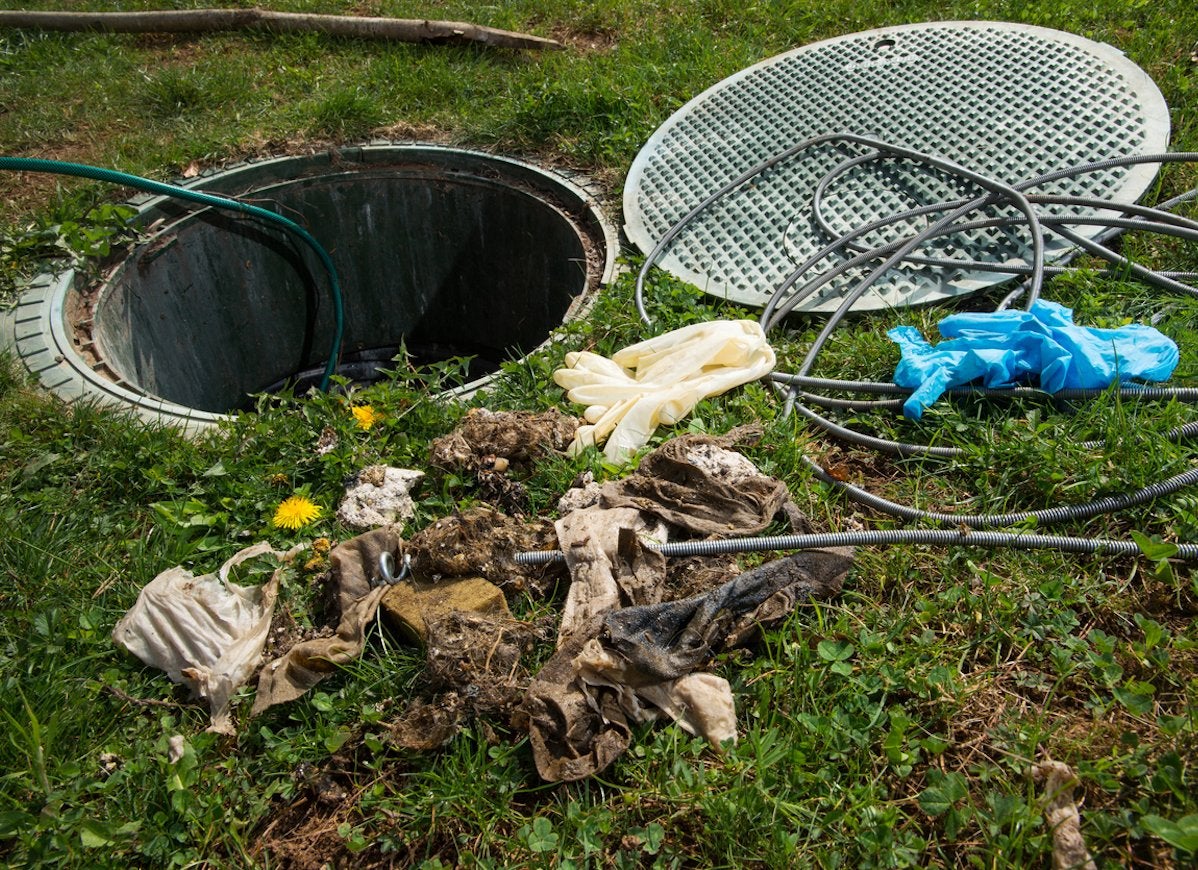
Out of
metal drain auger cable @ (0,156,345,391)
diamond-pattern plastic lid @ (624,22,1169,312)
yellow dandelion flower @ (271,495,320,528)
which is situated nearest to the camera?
yellow dandelion flower @ (271,495,320,528)

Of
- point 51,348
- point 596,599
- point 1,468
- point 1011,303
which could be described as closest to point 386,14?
point 51,348

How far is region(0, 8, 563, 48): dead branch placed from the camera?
4992 millimetres

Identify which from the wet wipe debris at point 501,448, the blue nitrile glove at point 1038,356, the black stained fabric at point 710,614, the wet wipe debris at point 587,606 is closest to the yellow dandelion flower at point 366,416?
the wet wipe debris at point 501,448

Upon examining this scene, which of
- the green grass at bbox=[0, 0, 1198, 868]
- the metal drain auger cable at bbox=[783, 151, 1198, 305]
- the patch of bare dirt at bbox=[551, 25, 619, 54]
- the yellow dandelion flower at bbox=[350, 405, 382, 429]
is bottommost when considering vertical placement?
the green grass at bbox=[0, 0, 1198, 868]

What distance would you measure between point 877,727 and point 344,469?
5.36ft

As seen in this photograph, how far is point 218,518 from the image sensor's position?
102 inches

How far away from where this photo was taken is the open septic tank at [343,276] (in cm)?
393

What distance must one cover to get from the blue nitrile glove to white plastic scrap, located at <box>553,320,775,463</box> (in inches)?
18.8

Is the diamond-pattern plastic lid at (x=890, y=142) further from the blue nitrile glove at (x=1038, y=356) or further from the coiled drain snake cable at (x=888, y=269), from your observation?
the blue nitrile glove at (x=1038, y=356)

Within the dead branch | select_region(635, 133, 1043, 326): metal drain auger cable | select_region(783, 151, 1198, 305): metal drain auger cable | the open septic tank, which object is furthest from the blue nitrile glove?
the dead branch

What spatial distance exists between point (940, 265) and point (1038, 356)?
0.59 metres

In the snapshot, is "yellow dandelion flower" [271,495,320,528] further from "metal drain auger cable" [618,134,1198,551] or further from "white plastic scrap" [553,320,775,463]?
"metal drain auger cable" [618,134,1198,551]

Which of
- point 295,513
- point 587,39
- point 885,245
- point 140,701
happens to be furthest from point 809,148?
point 140,701

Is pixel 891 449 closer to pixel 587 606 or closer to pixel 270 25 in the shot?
pixel 587 606
